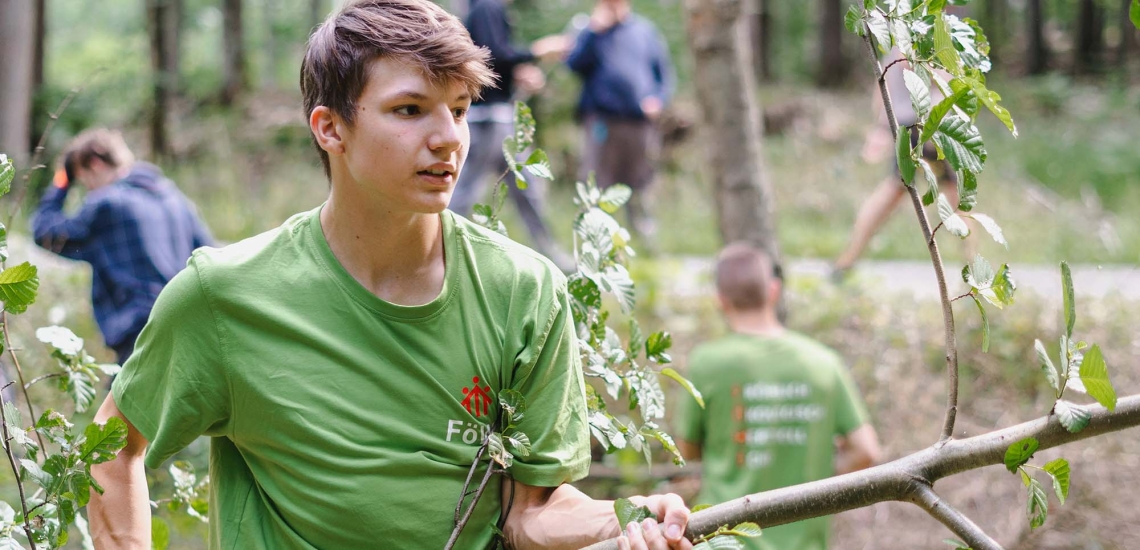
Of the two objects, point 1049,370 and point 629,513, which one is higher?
point 1049,370

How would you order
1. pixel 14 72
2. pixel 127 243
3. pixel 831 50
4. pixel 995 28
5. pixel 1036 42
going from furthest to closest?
pixel 995 28 < pixel 1036 42 < pixel 831 50 < pixel 14 72 < pixel 127 243

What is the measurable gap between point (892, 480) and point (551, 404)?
57cm

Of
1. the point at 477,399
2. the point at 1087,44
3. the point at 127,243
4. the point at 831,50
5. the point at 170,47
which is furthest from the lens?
the point at 1087,44

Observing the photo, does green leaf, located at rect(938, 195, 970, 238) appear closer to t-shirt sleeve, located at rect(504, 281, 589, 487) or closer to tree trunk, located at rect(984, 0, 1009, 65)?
t-shirt sleeve, located at rect(504, 281, 589, 487)

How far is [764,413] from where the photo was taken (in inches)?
168

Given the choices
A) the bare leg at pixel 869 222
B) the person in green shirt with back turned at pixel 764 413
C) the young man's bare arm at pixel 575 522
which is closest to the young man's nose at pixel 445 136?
the young man's bare arm at pixel 575 522

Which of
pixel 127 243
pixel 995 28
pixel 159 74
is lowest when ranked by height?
pixel 995 28

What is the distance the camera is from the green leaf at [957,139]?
5.44 ft

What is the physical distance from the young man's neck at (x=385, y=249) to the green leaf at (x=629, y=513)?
1.59 ft

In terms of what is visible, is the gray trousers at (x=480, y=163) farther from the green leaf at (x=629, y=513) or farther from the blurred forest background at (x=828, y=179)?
the green leaf at (x=629, y=513)

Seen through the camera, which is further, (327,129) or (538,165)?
(538,165)

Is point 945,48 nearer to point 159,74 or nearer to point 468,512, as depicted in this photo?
point 468,512

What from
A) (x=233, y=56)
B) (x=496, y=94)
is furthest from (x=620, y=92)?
(x=233, y=56)

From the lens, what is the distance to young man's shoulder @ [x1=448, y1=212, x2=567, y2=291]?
2010mm
